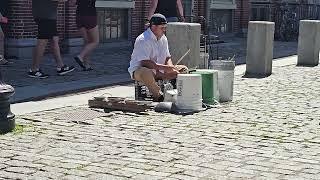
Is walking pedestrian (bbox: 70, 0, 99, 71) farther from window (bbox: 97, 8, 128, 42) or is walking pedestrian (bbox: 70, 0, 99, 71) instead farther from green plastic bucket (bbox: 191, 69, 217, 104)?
window (bbox: 97, 8, 128, 42)

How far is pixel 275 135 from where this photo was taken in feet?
22.6

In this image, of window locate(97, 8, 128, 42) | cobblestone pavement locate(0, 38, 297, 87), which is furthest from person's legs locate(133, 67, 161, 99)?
window locate(97, 8, 128, 42)

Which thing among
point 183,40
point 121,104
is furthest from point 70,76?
point 121,104

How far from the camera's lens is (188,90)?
7.99 metres

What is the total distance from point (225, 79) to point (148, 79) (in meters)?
1.36

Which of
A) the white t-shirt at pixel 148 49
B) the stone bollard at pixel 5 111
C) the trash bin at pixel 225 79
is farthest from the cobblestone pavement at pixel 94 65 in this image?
the stone bollard at pixel 5 111

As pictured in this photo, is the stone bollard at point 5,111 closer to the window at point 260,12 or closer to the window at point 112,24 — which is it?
the window at point 112,24

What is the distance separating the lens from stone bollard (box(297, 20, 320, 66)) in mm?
15000

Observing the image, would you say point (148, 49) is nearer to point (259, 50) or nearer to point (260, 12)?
point (259, 50)

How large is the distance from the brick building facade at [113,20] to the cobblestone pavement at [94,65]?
17.5 inches

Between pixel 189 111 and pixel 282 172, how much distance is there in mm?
2837

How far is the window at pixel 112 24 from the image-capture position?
16.6m

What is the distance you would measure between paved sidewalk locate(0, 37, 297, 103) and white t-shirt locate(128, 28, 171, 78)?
1.52 m

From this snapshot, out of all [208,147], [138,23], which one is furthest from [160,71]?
[138,23]
